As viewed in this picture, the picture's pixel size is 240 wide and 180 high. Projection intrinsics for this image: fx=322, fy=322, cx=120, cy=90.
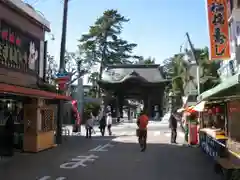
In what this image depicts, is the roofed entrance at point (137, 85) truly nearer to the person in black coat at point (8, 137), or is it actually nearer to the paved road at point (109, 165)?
the paved road at point (109, 165)

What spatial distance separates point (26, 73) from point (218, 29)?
8.35 m

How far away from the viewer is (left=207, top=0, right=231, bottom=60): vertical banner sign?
12805 millimetres

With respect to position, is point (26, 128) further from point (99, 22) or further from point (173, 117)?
point (99, 22)

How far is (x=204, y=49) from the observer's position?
157ft

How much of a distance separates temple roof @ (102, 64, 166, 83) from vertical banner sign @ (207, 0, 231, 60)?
32.5 metres

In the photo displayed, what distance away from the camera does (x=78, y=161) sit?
1180 cm

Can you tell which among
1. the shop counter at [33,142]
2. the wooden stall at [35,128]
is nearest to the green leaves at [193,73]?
the wooden stall at [35,128]

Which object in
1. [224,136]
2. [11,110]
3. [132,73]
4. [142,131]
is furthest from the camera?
[132,73]

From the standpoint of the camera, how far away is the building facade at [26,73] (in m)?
12.4

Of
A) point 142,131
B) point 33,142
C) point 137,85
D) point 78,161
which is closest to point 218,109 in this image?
point 142,131

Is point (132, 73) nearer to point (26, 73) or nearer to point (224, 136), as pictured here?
point (26, 73)

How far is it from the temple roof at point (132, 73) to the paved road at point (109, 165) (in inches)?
1251

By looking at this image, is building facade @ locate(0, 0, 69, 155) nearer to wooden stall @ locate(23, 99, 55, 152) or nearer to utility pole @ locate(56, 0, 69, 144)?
wooden stall @ locate(23, 99, 55, 152)

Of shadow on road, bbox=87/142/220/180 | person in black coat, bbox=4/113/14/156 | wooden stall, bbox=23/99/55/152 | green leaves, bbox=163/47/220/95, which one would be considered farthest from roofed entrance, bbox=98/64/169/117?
person in black coat, bbox=4/113/14/156
